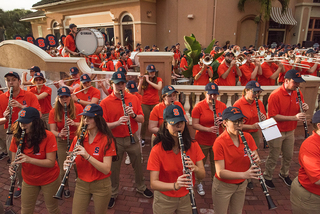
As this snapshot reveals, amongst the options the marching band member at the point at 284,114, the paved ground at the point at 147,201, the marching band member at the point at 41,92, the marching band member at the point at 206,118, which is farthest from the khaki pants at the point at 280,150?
the marching band member at the point at 41,92

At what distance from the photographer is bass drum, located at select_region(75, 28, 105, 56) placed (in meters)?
8.84

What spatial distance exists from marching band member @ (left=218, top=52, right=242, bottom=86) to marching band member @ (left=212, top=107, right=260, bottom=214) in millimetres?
3724

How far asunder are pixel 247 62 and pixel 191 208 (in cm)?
558

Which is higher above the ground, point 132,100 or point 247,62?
point 247,62

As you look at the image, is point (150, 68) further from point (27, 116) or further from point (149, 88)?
point (27, 116)

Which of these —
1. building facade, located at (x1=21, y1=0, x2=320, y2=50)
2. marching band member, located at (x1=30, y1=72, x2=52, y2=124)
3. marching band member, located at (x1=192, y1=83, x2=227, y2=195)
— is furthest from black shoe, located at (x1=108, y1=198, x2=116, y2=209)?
building facade, located at (x1=21, y1=0, x2=320, y2=50)

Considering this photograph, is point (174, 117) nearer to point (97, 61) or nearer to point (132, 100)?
point (132, 100)

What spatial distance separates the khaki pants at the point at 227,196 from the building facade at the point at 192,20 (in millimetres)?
16504

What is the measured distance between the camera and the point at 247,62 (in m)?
7.05

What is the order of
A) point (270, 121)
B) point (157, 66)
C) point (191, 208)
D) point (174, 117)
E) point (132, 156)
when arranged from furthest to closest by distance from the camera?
1. point (157, 66)
2. point (132, 156)
3. point (270, 121)
4. point (191, 208)
5. point (174, 117)

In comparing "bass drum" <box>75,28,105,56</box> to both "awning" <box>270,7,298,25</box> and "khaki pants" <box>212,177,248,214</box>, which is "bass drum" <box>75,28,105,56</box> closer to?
"khaki pants" <box>212,177,248,214</box>

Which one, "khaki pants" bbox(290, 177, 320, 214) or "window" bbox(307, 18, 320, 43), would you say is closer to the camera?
"khaki pants" bbox(290, 177, 320, 214)

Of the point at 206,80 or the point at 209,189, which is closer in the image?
the point at 209,189

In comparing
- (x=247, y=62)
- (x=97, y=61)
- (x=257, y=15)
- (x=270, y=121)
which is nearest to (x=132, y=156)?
(x=270, y=121)
